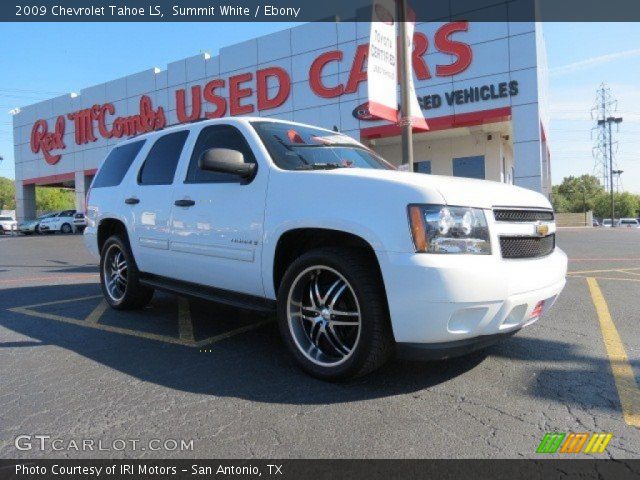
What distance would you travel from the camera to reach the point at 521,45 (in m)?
19.1

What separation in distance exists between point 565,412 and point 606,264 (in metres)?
7.86

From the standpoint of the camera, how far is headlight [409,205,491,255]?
279 centimetres

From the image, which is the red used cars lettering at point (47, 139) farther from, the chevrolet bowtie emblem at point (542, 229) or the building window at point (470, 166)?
the chevrolet bowtie emblem at point (542, 229)

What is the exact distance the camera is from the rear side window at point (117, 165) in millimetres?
5438

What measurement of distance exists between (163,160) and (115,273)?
1.57 metres

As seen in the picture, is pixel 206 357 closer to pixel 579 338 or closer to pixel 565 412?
pixel 565 412

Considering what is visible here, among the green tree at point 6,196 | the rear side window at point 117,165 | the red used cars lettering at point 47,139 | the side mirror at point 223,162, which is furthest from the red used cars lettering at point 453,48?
the green tree at point 6,196

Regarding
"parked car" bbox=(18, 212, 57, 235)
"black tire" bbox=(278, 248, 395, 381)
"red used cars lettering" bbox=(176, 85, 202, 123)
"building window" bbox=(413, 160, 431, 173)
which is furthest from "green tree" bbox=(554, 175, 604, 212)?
"black tire" bbox=(278, 248, 395, 381)

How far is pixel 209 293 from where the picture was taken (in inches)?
163

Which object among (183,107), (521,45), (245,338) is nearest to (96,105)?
(183,107)

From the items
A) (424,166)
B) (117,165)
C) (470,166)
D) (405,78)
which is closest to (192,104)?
(424,166)

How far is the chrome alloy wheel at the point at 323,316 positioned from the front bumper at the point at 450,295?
1.26 ft

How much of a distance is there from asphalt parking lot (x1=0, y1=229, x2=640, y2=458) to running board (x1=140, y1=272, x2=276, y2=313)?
41cm

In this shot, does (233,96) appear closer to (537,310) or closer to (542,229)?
(542,229)
